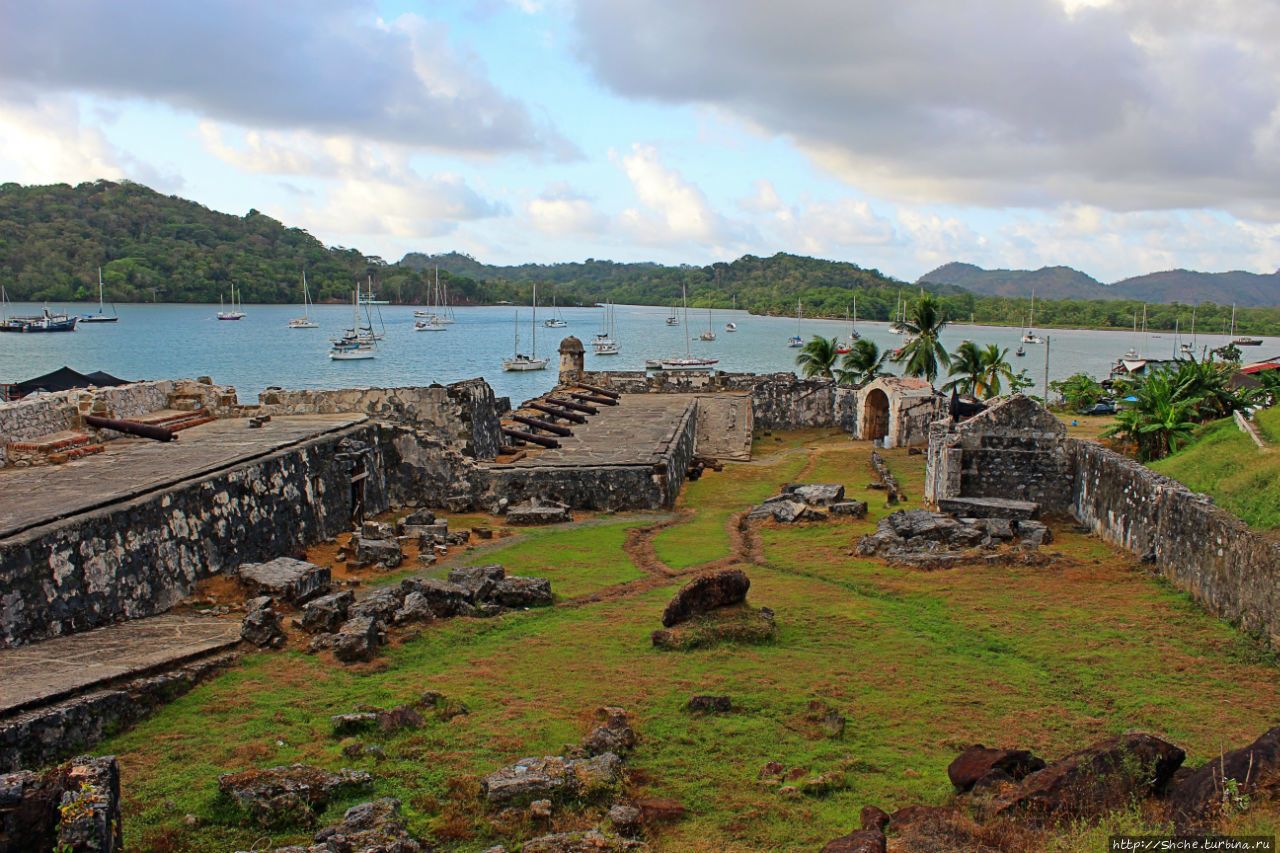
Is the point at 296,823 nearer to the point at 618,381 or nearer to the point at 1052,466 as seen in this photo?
the point at 1052,466

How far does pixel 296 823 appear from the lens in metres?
7.16

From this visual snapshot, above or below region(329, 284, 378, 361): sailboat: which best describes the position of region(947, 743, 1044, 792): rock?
below

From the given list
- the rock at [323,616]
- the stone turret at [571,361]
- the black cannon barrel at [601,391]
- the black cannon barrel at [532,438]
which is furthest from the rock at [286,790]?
the stone turret at [571,361]

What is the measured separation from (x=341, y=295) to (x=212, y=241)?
22578 millimetres

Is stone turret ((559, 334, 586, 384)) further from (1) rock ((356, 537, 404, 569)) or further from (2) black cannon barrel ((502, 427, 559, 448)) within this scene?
(1) rock ((356, 537, 404, 569))

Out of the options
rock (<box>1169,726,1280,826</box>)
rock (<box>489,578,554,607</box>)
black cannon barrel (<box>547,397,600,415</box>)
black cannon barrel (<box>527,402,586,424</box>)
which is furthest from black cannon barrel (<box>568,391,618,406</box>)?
rock (<box>1169,726,1280,826</box>)

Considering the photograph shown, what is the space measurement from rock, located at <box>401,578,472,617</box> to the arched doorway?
1051 inches

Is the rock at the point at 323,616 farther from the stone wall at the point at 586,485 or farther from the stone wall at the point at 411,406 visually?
the stone wall at the point at 411,406

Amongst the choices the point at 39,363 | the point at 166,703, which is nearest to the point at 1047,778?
the point at 166,703

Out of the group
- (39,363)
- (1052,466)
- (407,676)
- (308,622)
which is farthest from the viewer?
(39,363)

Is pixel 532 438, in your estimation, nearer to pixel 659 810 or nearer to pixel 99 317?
pixel 659 810

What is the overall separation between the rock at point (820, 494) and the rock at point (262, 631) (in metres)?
12.9

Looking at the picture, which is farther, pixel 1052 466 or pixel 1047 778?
pixel 1052 466

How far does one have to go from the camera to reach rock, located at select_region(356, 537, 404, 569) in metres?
16.2
